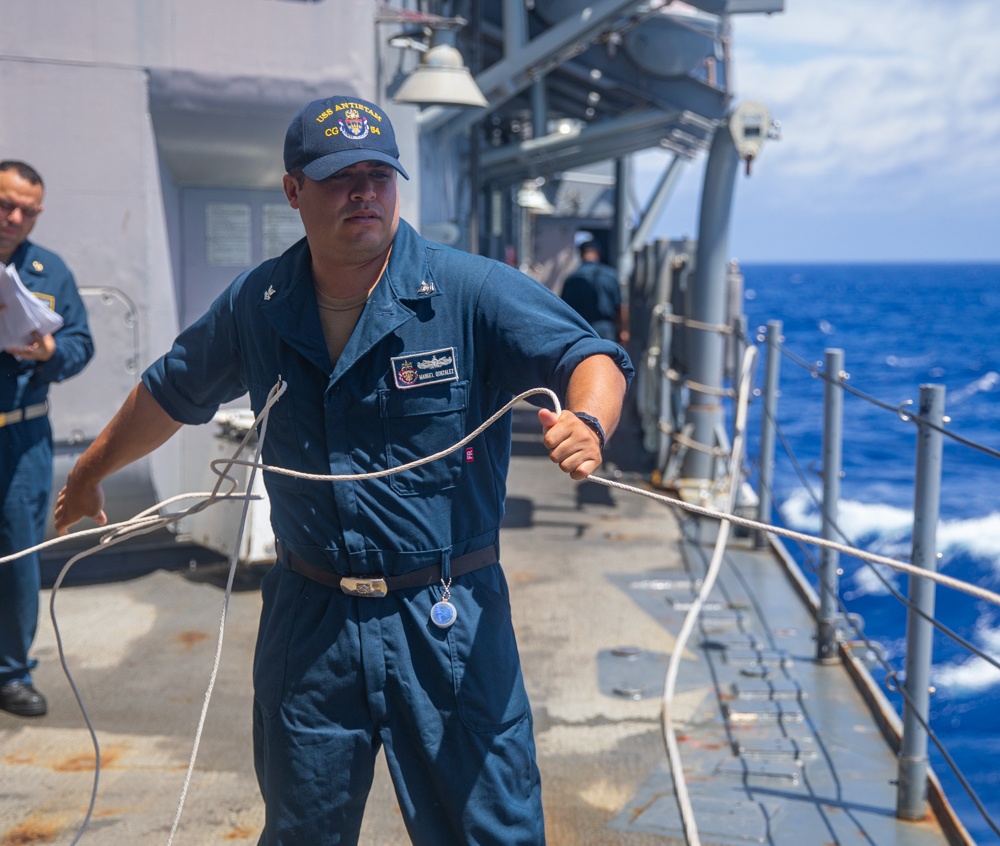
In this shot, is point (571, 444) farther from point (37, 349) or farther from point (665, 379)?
point (665, 379)

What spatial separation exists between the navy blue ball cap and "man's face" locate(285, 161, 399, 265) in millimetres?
29

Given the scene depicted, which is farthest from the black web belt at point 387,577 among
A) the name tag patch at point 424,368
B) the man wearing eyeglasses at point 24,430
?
the man wearing eyeglasses at point 24,430

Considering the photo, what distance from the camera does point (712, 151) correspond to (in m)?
8.50

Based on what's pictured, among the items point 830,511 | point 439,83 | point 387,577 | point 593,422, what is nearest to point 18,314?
point 387,577

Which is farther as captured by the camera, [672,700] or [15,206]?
[672,700]

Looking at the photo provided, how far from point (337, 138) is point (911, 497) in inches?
804

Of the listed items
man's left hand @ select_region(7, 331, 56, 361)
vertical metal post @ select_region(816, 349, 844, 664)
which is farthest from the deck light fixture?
man's left hand @ select_region(7, 331, 56, 361)

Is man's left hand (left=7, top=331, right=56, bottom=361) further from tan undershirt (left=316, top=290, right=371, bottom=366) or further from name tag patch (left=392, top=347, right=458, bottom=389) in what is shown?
name tag patch (left=392, top=347, right=458, bottom=389)

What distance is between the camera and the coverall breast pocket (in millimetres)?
2344

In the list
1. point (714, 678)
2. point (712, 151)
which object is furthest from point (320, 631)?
point (712, 151)

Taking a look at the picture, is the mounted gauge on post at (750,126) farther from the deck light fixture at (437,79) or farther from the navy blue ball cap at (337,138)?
the navy blue ball cap at (337,138)

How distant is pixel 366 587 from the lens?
2.32 metres

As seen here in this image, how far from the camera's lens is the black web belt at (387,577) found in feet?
7.63

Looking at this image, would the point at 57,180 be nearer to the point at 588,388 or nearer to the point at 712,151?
the point at 588,388
